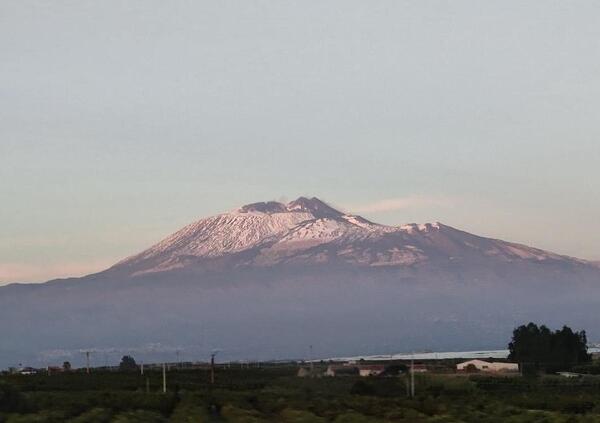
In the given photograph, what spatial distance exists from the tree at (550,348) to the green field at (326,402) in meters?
38.7

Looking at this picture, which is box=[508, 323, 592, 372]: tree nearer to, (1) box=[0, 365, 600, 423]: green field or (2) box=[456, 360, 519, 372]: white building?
(2) box=[456, 360, 519, 372]: white building

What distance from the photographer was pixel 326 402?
79.0 meters

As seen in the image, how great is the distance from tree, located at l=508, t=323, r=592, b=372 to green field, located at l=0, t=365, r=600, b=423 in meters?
38.7

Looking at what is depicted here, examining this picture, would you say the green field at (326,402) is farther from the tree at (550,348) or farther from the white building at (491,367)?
the tree at (550,348)

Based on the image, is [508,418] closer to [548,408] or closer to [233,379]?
[548,408]

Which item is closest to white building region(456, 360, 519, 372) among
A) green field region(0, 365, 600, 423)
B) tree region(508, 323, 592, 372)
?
tree region(508, 323, 592, 372)

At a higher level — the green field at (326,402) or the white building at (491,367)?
the white building at (491,367)

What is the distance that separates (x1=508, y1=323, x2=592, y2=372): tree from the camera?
157 metres

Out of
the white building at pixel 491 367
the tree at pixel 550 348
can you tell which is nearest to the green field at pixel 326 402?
the white building at pixel 491 367

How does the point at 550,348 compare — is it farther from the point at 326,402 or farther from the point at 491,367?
the point at 326,402

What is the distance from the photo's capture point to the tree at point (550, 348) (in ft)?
516

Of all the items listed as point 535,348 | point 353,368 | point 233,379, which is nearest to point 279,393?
point 233,379

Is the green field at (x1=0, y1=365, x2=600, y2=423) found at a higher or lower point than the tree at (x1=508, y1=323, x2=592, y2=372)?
lower

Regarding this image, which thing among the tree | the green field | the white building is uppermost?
the tree
